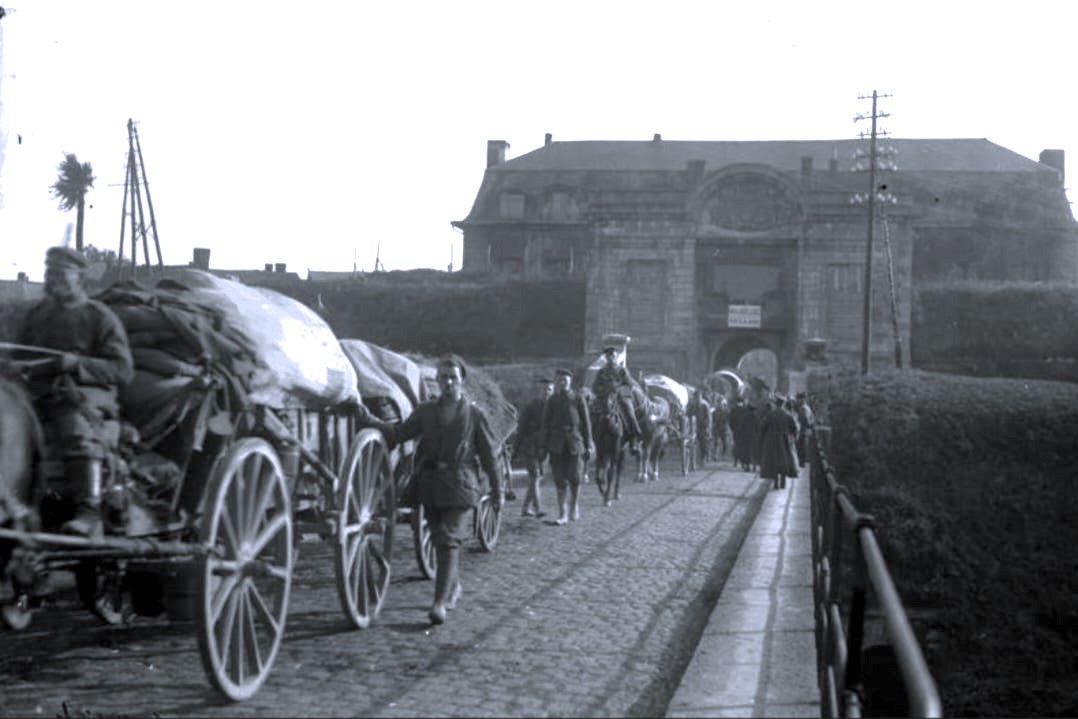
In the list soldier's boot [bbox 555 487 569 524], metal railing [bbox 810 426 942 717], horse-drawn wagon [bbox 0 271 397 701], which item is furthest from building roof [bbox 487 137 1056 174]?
metal railing [bbox 810 426 942 717]

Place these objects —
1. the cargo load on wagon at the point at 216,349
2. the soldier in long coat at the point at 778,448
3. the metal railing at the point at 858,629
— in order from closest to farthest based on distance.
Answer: the metal railing at the point at 858,629, the cargo load on wagon at the point at 216,349, the soldier in long coat at the point at 778,448

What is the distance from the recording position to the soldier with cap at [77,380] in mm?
5793

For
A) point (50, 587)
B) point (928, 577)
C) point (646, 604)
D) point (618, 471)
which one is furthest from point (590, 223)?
Answer: point (50, 587)

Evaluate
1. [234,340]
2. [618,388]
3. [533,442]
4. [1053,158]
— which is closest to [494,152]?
[1053,158]

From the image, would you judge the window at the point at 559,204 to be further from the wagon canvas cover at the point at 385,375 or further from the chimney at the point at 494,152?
the wagon canvas cover at the point at 385,375

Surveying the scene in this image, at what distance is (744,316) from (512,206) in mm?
18809

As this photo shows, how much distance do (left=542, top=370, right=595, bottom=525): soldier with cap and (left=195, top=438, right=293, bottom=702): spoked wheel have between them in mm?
9107

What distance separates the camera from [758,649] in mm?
7836

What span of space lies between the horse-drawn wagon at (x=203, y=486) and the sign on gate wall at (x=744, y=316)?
51831 mm

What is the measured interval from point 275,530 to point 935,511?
28957mm

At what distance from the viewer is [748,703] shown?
6.47 metres

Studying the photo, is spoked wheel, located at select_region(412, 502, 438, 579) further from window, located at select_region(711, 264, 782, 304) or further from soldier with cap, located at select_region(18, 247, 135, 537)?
window, located at select_region(711, 264, 782, 304)

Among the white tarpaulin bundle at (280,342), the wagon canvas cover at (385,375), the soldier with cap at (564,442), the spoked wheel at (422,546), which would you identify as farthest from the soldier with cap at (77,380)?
the soldier with cap at (564,442)

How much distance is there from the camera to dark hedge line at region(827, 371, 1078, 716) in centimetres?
2453
